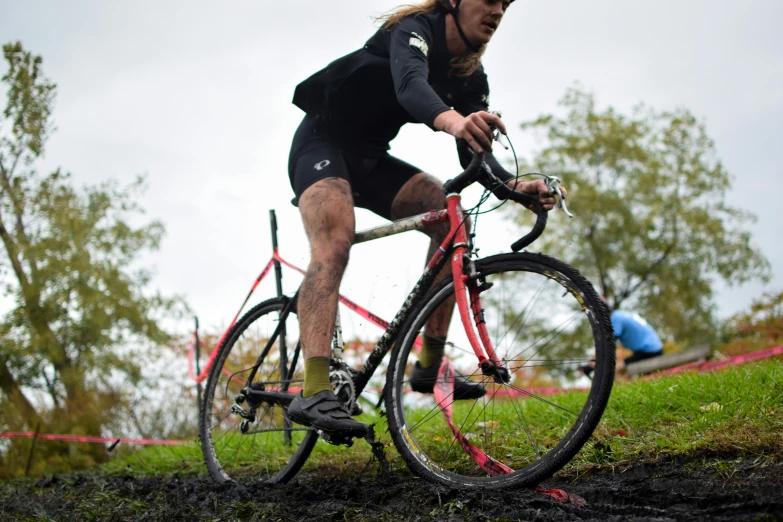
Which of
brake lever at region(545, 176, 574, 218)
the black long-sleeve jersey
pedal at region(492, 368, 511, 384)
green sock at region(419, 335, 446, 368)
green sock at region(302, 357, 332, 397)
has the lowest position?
pedal at region(492, 368, 511, 384)

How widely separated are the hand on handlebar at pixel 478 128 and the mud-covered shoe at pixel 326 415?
125 centimetres

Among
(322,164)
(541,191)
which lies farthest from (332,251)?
(541,191)

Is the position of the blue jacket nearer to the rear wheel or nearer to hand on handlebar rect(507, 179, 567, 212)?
the rear wheel

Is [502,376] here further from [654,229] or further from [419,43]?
[654,229]

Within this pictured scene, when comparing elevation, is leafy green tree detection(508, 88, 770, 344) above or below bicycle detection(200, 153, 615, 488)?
above

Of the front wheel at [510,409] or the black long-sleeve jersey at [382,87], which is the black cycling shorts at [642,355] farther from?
the black long-sleeve jersey at [382,87]

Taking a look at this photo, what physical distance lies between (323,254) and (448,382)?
860 millimetres

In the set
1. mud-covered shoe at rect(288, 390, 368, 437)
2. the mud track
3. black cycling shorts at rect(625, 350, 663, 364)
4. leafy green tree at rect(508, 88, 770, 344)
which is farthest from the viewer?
leafy green tree at rect(508, 88, 770, 344)

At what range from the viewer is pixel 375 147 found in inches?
150

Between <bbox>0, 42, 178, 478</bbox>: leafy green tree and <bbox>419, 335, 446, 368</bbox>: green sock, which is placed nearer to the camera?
<bbox>419, 335, 446, 368</bbox>: green sock

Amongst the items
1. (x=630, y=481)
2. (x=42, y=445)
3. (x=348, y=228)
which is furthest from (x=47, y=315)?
(x=630, y=481)

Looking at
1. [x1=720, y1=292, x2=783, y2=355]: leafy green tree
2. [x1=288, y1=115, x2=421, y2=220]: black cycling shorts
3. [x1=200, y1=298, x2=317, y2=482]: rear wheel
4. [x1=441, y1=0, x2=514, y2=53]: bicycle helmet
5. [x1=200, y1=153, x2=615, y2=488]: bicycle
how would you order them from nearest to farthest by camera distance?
[x1=200, y1=153, x2=615, y2=488]: bicycle → [x1=441, y1=0, x2=514, y2=53]: bicycle helmet → [x1=288, y1=115, x2=421, y2=220]: black cycling shorts → [x1=200, y1=298, x2=317, y2=482]: rear wheel → [x1=720, y1=292, x2=783, y2=355]: leafy green tree

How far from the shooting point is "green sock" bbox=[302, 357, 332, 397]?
10.4 ft

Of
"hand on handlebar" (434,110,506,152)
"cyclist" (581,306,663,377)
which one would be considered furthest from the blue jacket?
"hand on handlebar" (434,110,506,152)
